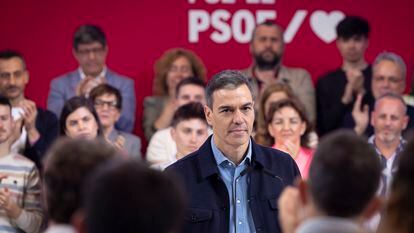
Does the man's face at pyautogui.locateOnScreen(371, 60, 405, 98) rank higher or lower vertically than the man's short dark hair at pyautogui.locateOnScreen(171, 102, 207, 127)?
higher

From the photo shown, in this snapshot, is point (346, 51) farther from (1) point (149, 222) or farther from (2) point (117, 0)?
(1) point (149, 222)

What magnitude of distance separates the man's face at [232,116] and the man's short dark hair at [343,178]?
207cm

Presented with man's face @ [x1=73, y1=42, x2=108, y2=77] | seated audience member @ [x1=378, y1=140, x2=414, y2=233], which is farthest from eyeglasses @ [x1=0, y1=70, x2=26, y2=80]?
seated audience member @ [x1=378, y1=140, x2=414, y2=233]

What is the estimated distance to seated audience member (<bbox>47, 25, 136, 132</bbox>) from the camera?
7867 millimetres

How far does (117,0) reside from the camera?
8.70 m

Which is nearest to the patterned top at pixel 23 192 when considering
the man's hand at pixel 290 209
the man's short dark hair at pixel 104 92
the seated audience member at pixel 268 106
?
the man's short dark hair at pixel 104 92

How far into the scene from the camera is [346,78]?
800 cm

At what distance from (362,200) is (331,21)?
6.22 meters

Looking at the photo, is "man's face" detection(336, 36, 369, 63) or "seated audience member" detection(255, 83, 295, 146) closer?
"seated audience member" detection(255, 83, 295, 146)

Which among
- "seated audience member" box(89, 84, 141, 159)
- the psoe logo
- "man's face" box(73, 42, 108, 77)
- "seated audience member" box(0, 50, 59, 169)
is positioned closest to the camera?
"seated audience member" box(0, 50, 59, 169)

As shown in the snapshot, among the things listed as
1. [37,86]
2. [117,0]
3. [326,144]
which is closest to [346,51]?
[117,0]

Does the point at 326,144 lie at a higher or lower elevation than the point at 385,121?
higher

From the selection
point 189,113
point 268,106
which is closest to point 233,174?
point 189,113

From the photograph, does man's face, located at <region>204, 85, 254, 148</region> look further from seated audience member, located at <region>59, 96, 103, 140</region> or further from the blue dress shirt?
seated audience member, located at <region>59, 96, 103, 140</region>
